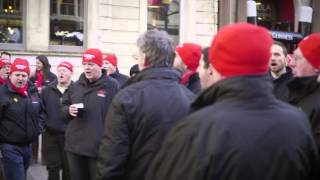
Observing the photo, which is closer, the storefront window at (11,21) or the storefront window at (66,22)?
the storefront window at (11,21)

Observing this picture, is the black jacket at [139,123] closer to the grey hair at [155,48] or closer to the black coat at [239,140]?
the grey hair at [155,48]

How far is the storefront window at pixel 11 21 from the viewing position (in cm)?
1391

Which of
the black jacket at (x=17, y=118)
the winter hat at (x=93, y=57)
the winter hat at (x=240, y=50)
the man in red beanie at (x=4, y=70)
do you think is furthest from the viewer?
the man in red beanie at (x=4, y=70)

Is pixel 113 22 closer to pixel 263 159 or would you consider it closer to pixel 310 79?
pixel 310 79

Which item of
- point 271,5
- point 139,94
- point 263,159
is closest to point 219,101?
point 263,159

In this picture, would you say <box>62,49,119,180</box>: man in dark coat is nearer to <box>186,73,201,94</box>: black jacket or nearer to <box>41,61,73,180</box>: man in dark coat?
<box>186,73,201,94</box>: black jacket

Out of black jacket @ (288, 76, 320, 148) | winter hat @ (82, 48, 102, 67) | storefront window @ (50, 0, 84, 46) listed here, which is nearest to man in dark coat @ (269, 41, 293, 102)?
black jacket @ (288, 76, 320, 148)

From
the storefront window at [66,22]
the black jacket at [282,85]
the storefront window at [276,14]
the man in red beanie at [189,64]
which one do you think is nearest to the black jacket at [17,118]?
the man in red beanie at [189,64]

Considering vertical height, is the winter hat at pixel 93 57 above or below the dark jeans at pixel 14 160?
above

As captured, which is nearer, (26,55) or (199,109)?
(199,109)

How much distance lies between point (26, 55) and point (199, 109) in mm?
11741

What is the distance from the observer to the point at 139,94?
384cm

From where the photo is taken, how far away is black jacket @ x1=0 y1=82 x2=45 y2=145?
6.60m

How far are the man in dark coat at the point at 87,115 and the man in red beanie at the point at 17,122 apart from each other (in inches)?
34.7
